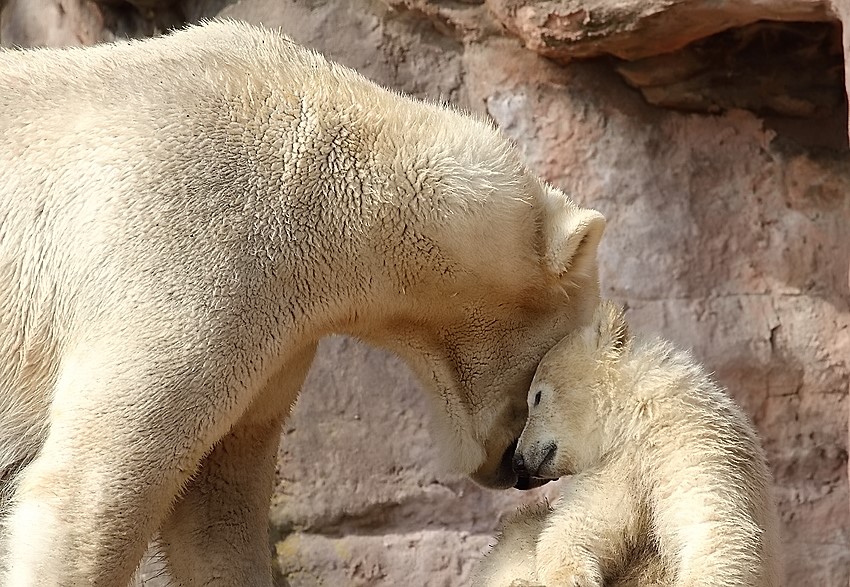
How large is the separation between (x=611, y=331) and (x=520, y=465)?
34 centimetres

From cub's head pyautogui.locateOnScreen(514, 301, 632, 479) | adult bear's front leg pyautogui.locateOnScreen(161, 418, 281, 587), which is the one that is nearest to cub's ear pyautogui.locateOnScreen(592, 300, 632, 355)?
cub's head pyautogui.locateOnScreen(514, 301, 632, 479)

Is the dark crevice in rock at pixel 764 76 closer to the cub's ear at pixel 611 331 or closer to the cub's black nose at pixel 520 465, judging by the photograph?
the cub's ear at pixel 611 331

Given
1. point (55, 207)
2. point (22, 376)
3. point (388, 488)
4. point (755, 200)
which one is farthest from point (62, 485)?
point (755, 200)

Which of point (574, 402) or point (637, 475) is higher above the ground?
point (574, 402)

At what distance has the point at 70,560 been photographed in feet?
7.57

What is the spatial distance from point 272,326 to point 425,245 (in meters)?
0.38

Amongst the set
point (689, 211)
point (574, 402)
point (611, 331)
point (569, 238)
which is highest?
point (689, 211)

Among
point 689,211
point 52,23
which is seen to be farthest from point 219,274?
point 52,23

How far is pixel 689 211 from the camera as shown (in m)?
3.71

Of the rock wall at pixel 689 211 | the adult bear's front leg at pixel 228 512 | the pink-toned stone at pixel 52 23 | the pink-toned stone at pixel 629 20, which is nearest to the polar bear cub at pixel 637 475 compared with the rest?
the adult bear's front leg at pixel 228 512

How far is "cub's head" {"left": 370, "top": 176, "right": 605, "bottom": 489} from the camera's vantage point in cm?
267

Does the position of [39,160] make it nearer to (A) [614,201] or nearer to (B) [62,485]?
(B) [62,485]

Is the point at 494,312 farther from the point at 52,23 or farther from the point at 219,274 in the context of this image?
the point at 52,23

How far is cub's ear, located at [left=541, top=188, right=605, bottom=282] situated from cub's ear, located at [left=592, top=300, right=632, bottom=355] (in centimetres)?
18
